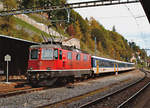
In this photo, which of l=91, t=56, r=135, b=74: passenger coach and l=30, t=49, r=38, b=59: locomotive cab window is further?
l=91, t=56, r=135, b=74: passenger coach

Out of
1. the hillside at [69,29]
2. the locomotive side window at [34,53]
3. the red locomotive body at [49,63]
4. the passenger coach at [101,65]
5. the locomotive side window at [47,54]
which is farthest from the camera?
the hillside at [69,29]

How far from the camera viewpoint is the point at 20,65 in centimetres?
2352

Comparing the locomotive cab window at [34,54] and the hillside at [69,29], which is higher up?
the hillside at [69,29]

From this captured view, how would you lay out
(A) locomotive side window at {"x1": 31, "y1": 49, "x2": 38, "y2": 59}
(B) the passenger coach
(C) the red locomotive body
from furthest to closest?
(B) the passenger coach → (A) locomotive side window at {"x1": 31, "y1": 49, "x2": 38, "y2": 59} → (C) the red locomotive body

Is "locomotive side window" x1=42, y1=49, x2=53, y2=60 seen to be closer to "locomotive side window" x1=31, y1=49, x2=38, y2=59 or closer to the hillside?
"locomotive side window" x1=31, y1=49, x2=38, y2=59

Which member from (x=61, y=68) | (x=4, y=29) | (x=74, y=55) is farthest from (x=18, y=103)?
(x=4, y=29)

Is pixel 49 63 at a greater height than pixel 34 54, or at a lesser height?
lesser

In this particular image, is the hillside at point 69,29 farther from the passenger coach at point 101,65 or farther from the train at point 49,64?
the train at point 49,64

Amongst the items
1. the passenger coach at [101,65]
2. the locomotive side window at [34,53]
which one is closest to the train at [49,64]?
the locomotive side window at [34,53]

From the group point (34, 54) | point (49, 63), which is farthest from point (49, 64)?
point (34, 54)

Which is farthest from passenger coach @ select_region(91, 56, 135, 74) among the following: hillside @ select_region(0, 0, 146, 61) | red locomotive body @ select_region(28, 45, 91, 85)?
hillside @ select_region(0, 0, 146, 61)

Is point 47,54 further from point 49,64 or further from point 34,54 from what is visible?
point 34,54

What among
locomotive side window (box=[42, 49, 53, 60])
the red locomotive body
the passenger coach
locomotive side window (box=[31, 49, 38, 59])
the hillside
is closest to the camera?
the red locomotive body

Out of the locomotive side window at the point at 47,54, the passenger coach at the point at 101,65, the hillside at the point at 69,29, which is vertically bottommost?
the passenger coach at the point at 101,65
